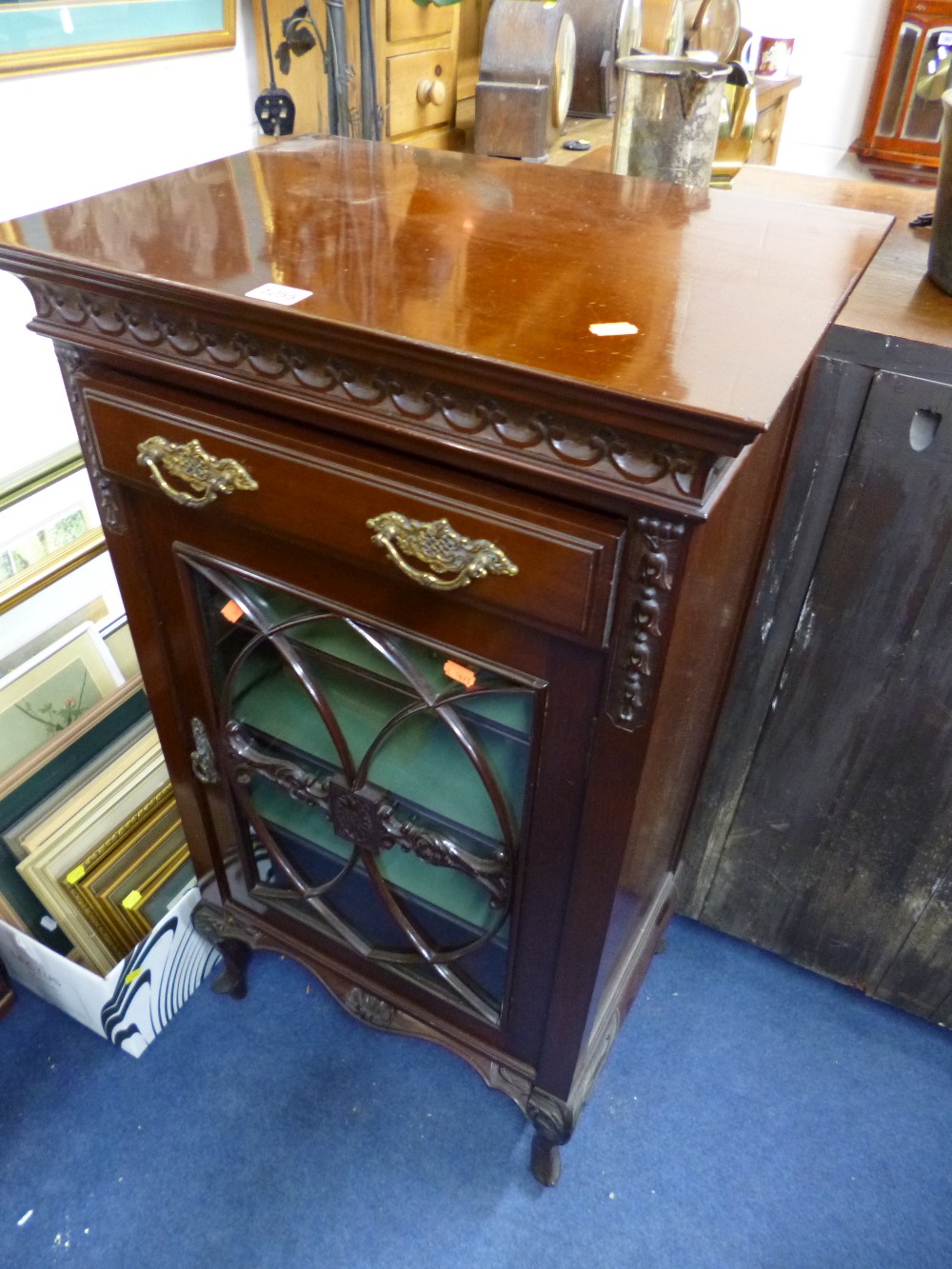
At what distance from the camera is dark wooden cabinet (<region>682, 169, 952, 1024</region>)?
2.42 ft

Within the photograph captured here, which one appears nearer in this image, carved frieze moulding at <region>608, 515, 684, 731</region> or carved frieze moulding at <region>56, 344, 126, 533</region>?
carved frieze moulding at <region>608, 515, 684, 731</region>

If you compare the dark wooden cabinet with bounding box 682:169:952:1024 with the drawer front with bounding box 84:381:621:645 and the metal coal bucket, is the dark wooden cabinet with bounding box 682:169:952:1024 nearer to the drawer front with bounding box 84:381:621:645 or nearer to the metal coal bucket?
the metal coal bucket

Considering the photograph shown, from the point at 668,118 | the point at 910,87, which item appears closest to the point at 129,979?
the point at 668,118

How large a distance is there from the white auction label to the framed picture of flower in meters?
0.73

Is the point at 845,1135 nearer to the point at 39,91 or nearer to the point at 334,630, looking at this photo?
the point at 334,630

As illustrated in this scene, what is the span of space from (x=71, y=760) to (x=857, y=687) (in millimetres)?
943

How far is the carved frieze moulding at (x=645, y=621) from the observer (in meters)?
0.50

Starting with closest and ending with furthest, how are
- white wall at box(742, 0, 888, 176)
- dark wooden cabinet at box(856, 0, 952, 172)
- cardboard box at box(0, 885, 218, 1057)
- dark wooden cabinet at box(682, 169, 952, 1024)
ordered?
dark wooden cabinet at box(682, 169, 952, 1024) < cardboard box at box(0, 885, 218, 1057) < dark wooden cabinet at box(856, 0, 952, 172) < white wall at box(742, 0, 888, 176)

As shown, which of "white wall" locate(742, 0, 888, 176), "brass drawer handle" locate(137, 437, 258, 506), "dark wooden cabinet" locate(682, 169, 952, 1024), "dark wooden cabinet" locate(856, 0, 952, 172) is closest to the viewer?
"brass drawer handle" locate(137, 437, 258, 506)

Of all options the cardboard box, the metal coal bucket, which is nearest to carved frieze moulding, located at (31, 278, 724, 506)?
the metal coal bucket

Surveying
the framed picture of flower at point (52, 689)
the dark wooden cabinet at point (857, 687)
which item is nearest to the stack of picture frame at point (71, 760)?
the framed picture of flower at point (52, 689)

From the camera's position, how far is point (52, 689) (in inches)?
44.5

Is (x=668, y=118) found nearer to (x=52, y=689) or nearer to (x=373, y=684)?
(x=373, y=684)

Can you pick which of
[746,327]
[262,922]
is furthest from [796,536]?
[262,922]
